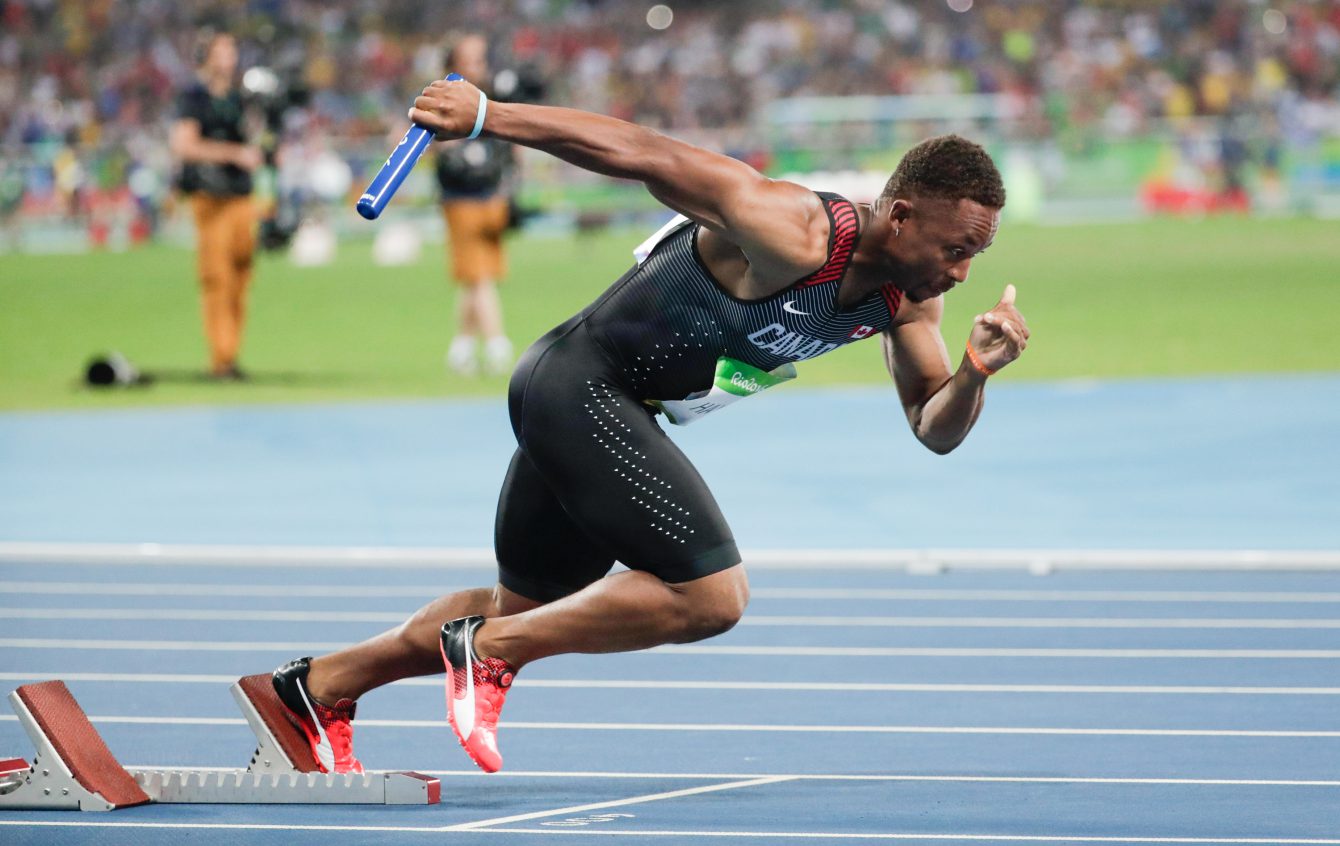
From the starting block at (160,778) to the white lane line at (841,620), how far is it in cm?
230

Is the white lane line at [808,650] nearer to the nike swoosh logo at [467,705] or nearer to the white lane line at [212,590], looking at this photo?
the white lane line at [212,590]

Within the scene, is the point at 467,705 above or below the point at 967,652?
below

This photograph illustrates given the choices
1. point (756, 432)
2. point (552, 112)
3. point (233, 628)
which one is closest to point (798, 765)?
point (552, 112)

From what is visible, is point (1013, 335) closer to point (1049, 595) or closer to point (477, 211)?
point (1049, 595)

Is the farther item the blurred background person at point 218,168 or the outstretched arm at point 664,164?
the blurred background person at point 218,168

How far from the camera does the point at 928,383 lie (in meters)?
4.70

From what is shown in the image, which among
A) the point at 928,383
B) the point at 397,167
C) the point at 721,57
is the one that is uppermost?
the point at 721,57

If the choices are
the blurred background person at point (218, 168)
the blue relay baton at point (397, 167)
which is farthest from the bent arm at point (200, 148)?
the blue relay baton at point (397, 167)

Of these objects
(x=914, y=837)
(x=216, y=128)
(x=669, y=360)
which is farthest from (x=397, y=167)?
(x=216, y=128)

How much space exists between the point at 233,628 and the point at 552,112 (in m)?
3.52

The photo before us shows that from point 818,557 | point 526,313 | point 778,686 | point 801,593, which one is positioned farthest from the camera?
point 526,313

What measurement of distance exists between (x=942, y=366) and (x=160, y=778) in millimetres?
2116

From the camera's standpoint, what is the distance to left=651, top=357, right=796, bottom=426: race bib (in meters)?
4.45

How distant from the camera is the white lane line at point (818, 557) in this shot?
7.89m
